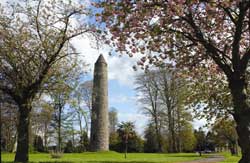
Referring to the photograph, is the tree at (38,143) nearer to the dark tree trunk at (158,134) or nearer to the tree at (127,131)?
the tree at (127,131)

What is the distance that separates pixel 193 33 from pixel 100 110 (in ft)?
157

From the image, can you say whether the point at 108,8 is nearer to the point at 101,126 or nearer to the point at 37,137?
the point at 101,126

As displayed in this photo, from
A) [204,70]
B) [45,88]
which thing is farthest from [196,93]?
[45,88]

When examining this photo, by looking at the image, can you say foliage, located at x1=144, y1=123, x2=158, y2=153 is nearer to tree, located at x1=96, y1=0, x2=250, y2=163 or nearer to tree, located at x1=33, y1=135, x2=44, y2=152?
tree, located at x1=33, y1=135, x2=44, y2=152

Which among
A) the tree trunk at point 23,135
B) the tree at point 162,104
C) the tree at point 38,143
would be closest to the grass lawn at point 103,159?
the tree trunk at point 23,135

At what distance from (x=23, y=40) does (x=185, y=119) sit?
1543 inches

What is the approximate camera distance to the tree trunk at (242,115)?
1322cm

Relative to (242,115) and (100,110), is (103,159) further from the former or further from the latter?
(100,110)

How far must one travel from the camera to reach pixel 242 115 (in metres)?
13.3

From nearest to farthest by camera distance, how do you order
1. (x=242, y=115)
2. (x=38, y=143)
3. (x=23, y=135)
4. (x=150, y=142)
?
(x=242, y=115) < (x=23, y=135) < (x=150, y=142) < (x=38, y=143)

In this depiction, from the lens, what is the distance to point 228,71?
13820 millimetres

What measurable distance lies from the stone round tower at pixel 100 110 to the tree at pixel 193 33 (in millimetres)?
45072

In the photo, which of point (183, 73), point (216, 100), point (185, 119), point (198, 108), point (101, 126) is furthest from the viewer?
point (101, 126)

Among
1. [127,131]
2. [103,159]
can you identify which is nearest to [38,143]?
[127,131]
